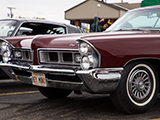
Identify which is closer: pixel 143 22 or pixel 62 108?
pixel 62 108

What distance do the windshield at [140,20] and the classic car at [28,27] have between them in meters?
2.30

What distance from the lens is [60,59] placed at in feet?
14.3

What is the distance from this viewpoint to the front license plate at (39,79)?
14.6 ft

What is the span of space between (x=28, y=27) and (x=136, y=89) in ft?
12.3

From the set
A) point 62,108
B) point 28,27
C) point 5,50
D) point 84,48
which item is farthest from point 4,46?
point 28,27

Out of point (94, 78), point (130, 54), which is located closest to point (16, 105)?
point (94, 78)

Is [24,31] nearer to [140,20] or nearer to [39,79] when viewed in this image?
[140,20]

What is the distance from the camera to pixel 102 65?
3977 millimetres

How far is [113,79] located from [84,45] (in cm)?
54

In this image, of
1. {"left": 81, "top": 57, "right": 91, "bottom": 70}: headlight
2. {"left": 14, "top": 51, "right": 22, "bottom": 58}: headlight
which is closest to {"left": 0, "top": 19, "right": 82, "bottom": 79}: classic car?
{"left": 14, "top": 51, "right": 22, "bottom": 58}: headlight

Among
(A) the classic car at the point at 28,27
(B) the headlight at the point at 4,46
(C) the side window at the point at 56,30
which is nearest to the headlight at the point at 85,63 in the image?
(B) the headlight at the point at 4,46

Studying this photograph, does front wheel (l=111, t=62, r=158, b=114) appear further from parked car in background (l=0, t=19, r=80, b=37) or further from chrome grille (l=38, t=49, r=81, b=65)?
parked car in background (l=0, t=19, r=80, b=37)

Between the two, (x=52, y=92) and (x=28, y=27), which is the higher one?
(x=28, y=27)

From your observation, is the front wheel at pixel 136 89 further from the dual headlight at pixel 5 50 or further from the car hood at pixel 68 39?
the dual headlight at pixel 5 50
